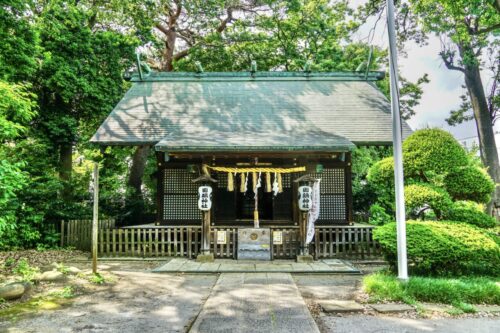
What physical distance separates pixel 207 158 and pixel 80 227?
4869 mm

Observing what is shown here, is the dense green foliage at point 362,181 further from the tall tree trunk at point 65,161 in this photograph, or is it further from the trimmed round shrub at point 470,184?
the tall tree trunk at point 65,161

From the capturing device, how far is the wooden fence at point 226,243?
9602 millimetres

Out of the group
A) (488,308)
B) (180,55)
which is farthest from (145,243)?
(180,55)

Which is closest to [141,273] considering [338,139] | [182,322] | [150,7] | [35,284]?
[35,284]

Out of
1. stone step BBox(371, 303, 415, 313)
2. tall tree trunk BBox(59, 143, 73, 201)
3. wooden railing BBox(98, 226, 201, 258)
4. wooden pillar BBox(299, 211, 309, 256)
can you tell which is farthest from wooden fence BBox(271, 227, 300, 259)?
tall tree trunk BBox(59, 143, 73, 201)

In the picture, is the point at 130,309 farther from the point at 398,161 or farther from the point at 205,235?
the point at 398,161

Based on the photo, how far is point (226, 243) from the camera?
31.5ft

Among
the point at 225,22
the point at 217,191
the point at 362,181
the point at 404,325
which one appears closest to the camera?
the point at 404,325

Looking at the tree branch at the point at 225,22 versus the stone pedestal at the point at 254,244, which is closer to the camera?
the stone pedestal at the point at 254,244

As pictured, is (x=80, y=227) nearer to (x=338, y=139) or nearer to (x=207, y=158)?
(x=207, y=158)

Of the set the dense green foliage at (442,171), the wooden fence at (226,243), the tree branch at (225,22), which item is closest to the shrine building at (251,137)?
the wooden fence at (226,243)

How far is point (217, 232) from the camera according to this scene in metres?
9.59

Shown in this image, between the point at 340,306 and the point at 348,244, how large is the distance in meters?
4.46

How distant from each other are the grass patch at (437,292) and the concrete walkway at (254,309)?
150 cm
